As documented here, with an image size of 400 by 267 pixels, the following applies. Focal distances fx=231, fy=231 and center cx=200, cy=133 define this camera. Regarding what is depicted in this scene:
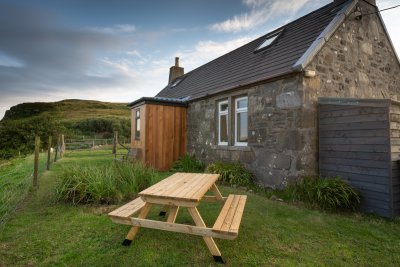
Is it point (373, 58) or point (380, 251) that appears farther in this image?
point (373, 58)

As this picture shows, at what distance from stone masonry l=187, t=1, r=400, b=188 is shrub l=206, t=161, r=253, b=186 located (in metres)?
0.23

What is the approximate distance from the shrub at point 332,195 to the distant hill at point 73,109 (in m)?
41.7

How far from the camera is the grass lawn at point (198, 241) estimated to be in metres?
2.81

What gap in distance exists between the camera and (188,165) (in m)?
9.73

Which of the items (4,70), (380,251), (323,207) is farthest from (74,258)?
(4,70)

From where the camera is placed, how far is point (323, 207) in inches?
193

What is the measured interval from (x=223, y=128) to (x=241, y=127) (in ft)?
3.06

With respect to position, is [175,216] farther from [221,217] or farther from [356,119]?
[356,119]

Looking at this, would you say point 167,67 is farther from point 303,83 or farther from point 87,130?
point 87,130

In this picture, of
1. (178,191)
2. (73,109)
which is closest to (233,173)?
(178,191)

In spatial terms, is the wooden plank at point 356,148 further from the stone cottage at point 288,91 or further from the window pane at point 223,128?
the window pane at point 223,128

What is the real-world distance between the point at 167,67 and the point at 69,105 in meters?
57.0

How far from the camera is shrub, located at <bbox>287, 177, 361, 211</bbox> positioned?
15.7 ft

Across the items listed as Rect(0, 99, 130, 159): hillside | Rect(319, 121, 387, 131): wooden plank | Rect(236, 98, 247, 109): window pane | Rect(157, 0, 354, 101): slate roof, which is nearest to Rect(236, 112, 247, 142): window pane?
Rect(236, 98, 247, 109): window pane
